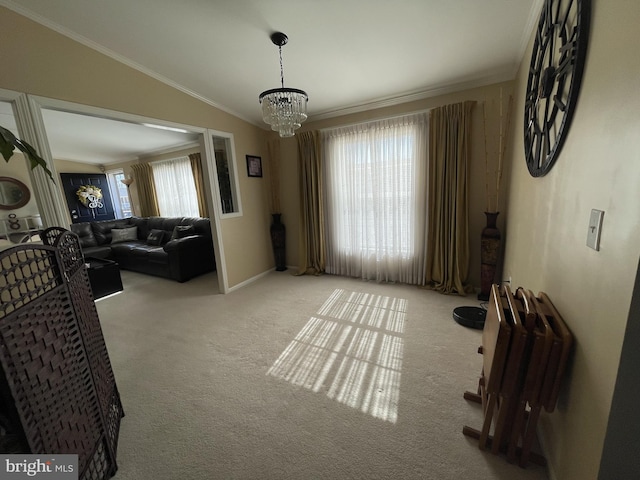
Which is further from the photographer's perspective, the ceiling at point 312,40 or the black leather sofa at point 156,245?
the black leather sofa at point 156,245

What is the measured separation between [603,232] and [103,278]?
5.04m

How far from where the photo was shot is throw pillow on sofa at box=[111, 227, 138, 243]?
209 inches

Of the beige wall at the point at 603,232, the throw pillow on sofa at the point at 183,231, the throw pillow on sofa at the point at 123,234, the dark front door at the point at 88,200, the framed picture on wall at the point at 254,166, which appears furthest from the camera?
the dark front door at the point at 88,200

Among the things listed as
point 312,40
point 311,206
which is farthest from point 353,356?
point 312,40

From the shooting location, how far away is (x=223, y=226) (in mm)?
3512

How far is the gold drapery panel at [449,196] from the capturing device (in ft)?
9.28

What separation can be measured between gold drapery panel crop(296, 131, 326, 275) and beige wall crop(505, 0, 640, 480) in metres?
2.85

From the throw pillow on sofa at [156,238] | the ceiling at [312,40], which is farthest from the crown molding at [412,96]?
the throw pillow on sofa at [156,238]

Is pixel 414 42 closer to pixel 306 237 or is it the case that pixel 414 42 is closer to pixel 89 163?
pixel 306 237

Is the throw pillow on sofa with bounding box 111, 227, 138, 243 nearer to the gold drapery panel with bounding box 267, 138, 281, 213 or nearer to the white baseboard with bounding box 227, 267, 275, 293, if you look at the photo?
the white baseboard with bounding box 227, 267, 275, 293

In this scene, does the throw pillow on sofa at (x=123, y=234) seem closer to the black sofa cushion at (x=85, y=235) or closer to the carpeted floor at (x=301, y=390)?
the black sofa cushion at (x=85, y=235)

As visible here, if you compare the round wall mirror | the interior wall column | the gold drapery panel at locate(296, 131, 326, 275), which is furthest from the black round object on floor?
the round wall mirror

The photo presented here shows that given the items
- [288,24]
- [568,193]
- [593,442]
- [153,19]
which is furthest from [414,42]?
[593,442]

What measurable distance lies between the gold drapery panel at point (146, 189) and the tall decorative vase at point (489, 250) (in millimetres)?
6872
